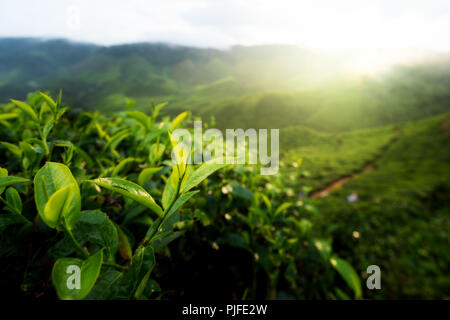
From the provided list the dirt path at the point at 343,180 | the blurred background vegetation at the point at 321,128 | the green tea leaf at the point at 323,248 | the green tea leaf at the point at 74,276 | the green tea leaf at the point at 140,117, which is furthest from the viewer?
the dirt path at the point at 343,180

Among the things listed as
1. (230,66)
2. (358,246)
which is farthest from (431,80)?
(230,66)

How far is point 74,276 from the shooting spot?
16.8 inches

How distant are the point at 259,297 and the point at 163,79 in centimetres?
10346

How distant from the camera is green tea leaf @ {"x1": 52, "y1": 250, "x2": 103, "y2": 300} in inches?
15.8

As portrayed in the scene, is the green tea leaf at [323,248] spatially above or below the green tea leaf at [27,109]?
below

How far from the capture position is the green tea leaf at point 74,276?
0.40m

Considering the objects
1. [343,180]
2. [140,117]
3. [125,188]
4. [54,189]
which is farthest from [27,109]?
[343,180]

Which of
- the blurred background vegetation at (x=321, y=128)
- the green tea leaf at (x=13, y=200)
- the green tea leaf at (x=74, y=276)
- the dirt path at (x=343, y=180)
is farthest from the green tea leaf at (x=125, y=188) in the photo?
the dirt path at (x=343, y=180)

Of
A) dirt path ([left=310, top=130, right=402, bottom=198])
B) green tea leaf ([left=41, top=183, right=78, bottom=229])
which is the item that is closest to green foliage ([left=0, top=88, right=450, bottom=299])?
green tea leaf ([left=41, top=183, right=78, bottom=229])

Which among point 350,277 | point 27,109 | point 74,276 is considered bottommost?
point 350,277

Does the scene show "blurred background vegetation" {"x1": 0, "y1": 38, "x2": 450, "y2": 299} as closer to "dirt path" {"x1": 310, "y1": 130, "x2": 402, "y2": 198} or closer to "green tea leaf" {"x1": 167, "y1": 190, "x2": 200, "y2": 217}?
"dirt path" {"x1": 310, "y1": 130, "x2": 402, "y2": 198}

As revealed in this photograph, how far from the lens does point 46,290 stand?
0.59 m

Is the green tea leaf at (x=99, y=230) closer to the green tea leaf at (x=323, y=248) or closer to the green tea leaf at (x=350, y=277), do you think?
the green tea leaf at (x=350, y=277)

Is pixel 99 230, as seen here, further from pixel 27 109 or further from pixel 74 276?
pixel 27 109
